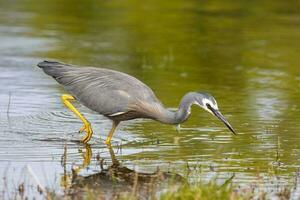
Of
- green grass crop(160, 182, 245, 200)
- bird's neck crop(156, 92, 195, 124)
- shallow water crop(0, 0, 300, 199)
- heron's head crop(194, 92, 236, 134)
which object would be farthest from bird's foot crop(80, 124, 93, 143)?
green grass crop(160, 182, 245, 200)

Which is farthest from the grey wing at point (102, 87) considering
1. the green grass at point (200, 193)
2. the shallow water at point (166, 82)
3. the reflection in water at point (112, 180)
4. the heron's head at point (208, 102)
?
the green grass at point (200, 193)

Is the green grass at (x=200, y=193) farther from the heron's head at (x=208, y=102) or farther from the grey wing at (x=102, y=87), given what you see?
the grey wing at (x=102, y=87)

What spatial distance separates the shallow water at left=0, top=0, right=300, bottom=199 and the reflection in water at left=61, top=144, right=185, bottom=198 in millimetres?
91

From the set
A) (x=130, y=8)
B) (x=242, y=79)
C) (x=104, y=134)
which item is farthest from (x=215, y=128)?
(x=130, y=8)

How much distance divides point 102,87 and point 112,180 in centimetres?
185

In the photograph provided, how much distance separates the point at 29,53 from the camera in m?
16.8

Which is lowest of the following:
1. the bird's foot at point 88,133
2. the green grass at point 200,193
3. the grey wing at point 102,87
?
the green grass at point 200,193

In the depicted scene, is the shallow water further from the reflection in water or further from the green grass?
the green grass

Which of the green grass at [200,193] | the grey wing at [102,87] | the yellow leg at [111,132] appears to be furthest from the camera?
the yellow leg at [111,132]

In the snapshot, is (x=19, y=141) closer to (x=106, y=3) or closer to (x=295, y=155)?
(x=295, y=155)

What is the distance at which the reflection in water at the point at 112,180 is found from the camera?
8.38 meters

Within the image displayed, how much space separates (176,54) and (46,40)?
7.98 feet

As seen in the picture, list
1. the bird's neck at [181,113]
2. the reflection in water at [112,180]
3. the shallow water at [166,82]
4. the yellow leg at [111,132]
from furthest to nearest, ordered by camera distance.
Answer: the yellow leg at [111,132]
the bird's neck at [181,113]
the shallow water at [166,82]
the reflection in water at [112,180]

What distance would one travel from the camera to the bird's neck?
995 centimetres
